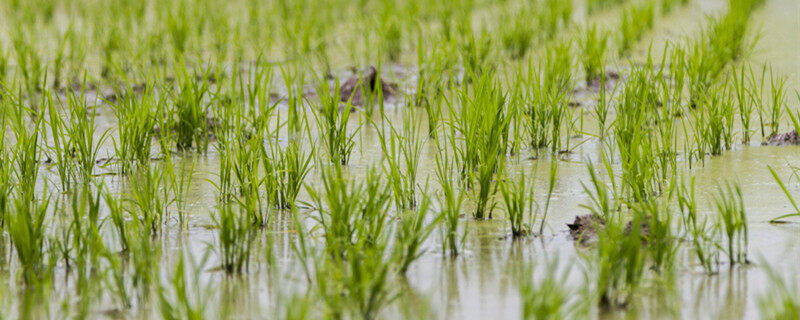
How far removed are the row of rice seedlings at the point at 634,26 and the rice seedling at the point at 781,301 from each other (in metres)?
3.17

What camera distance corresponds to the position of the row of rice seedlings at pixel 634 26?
5070mm

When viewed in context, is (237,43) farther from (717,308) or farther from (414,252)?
(717,308)

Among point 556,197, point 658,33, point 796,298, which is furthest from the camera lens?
point 658,33

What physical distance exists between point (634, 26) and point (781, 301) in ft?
12.3

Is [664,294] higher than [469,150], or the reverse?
[469,150]

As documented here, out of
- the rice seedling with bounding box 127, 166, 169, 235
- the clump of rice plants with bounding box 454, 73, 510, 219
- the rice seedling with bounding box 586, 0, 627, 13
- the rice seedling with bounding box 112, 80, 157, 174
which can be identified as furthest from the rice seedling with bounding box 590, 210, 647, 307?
the rice seedling with bounding box 586, 0, 627, 13

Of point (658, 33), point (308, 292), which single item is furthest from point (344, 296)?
point (658, 33)

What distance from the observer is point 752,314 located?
1832mm

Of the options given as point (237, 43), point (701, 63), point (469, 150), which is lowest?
point (469, 150)

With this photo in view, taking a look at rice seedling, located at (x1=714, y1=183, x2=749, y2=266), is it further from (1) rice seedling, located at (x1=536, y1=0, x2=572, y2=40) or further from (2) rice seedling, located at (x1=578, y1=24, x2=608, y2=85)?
(1) rice seedling, located at (x1=536, y1=0, x2=572, y2=40)

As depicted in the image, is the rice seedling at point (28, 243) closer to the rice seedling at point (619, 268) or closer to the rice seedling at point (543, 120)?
the rice seedling at point (619, 268)

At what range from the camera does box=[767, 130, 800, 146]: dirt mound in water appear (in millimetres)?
3215

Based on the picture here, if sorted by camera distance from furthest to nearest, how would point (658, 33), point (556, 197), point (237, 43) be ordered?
point (658, 33), point (237, 43), point (556, 197)

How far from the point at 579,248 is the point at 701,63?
5.89 ft
